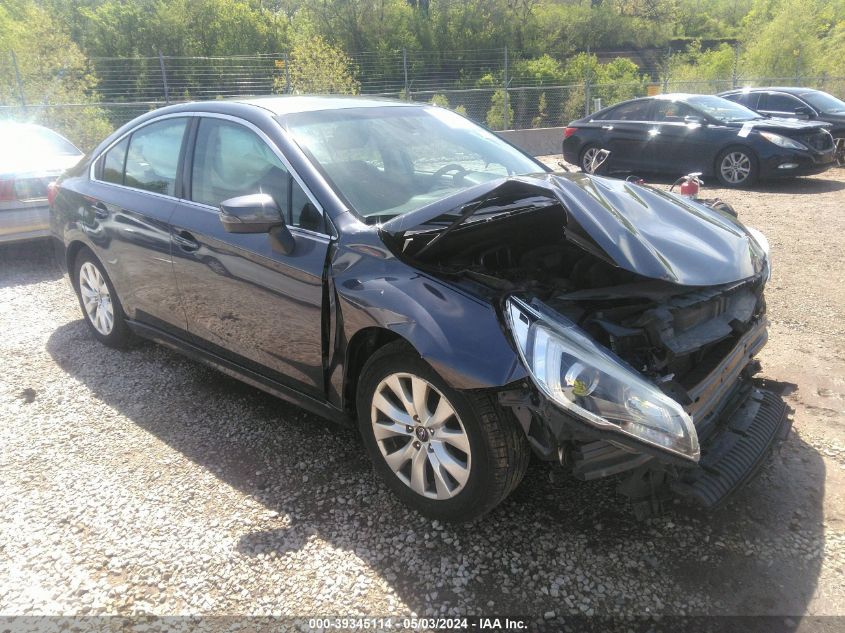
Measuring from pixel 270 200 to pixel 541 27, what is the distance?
179 ft

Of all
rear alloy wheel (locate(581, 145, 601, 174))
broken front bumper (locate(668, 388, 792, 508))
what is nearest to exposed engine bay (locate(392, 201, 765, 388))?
broken front bumper (locate(668, 388, 792, 508))

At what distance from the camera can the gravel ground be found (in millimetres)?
2352

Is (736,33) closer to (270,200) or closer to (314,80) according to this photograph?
(314,80)

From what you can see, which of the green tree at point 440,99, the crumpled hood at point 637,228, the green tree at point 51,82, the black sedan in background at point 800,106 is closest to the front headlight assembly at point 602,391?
the crumpled hood at point 637,228

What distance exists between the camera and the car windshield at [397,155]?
3062 mm

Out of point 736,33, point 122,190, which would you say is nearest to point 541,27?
point 736,33

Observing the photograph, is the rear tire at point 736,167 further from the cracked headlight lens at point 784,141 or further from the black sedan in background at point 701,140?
the cracked headlight lens at point 784,141

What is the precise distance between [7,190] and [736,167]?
10149 millimetres

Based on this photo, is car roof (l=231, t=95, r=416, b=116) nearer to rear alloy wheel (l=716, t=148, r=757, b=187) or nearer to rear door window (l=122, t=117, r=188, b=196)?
rear door window (l=122, t=117, r=188, b=196)

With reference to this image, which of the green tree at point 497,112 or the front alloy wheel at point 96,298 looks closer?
the front alloy wheel at point 96,298

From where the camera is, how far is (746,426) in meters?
2.68

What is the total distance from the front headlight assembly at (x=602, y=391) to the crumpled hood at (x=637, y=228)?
0.38 meters

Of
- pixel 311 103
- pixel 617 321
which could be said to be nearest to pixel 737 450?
pixel 617 321

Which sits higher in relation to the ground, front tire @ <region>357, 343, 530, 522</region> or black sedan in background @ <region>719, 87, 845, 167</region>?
black sedan in background @ <region>719, 87, 845, 167</region>
